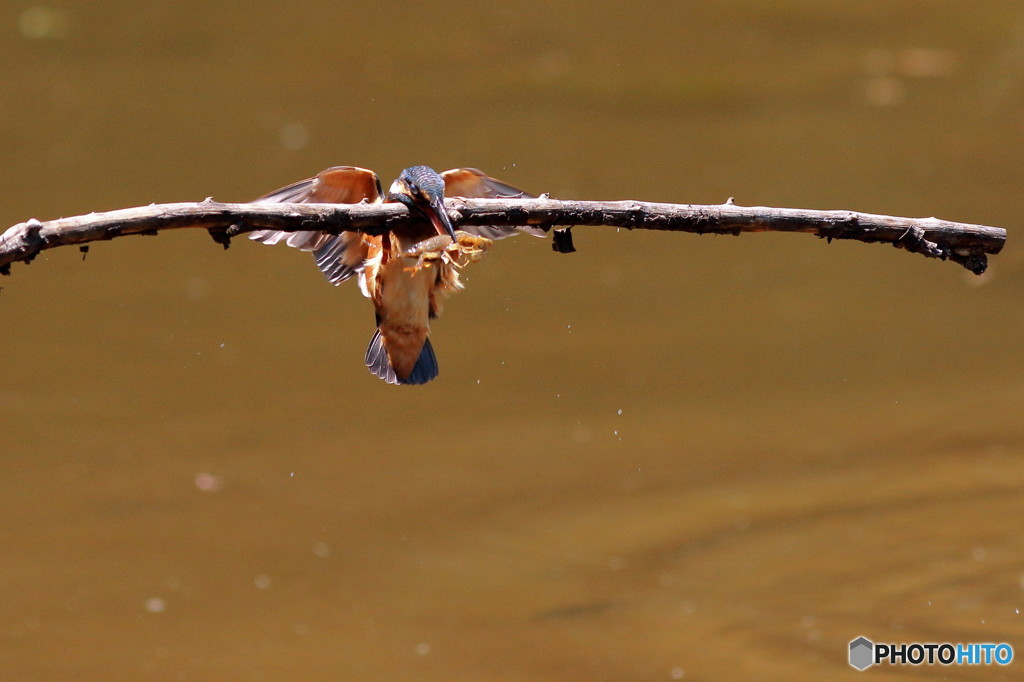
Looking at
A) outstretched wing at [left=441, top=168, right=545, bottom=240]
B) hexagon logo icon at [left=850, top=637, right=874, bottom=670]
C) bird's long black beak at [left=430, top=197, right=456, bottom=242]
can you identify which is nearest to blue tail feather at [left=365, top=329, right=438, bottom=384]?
outstretched wing at [left=441, top=168, right=545, bottom=240]

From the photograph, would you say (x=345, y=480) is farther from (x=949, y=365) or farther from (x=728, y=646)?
(x=949, y=365)

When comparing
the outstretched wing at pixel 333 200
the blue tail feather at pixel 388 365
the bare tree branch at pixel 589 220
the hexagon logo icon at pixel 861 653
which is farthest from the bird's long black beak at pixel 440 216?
the hexagon logo icon at pixel 861 653

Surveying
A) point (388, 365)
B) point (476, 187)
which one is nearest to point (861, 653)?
point (388, 365)

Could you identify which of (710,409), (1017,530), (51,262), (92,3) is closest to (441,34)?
(92,3)

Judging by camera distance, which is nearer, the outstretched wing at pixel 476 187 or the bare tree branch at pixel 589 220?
the bare tree branch at pixel 589 220

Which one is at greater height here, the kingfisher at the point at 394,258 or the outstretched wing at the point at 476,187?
the outstretched wing at the point at 476,187
